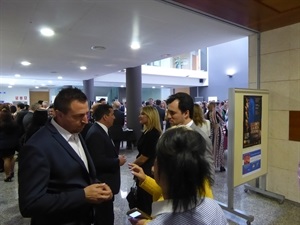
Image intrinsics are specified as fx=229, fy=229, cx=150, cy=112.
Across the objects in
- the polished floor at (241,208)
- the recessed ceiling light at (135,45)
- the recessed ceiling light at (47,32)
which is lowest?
the polished floor at (241,208)

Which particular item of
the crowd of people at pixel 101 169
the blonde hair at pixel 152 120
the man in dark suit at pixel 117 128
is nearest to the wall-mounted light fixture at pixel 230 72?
the man in dark suit at pixel 117 128

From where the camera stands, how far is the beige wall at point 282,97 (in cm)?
318

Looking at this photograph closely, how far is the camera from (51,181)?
47.6 inches

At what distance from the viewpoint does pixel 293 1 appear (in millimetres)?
2479

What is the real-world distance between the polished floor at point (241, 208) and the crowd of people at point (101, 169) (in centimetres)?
118

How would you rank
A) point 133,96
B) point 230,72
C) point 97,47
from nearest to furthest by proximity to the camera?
point 97,47 < point 133,96 < point 230,72

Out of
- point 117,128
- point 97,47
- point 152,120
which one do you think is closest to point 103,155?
point 152,120

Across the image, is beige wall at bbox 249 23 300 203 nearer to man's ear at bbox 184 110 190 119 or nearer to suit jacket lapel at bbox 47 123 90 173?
man's ear at bbox 184 110 190 119

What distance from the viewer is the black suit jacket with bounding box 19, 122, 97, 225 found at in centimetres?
112

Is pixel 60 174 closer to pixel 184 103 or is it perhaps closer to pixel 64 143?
pixel 64 143

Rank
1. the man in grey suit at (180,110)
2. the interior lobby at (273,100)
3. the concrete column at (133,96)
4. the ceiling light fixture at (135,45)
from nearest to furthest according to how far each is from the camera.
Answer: the man in grey suit at (180,110), the interior lobby at (273,100), the ceiling light fixture at (135,45), the concrete column at (133,96)

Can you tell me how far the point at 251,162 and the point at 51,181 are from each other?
2722 mm

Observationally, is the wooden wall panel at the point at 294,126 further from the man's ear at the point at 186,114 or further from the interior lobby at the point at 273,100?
the man's ear at the point at 186,114

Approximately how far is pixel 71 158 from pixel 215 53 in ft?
51.7
